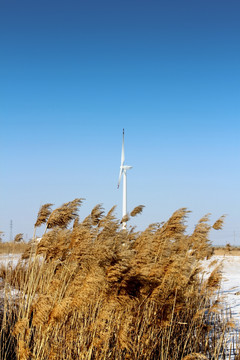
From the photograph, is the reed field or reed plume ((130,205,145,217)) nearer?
the reed field

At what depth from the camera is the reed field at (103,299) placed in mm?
4035

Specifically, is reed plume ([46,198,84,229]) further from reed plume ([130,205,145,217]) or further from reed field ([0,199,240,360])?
reed plume ([130,205,145,217])

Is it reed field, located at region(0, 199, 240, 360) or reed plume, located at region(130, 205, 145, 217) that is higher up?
reed plume, located at region(130, 205, 145, 217)

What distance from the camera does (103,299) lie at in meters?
5.46

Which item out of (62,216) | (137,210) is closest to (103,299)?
(62,216)

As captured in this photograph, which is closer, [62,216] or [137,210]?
[62,216]

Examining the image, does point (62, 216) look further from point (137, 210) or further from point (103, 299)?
point (137, 210)

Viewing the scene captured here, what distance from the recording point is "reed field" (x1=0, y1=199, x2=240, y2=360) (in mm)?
4035

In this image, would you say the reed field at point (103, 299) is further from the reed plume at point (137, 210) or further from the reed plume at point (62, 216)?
the reed plume at point (137, 210)

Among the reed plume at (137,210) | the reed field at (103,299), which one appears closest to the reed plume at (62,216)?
the reed field at (103,299)

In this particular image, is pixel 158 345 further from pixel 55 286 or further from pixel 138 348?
pixel 55 286

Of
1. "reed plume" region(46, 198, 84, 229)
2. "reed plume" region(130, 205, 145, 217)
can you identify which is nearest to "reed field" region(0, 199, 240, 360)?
"reed plume" region(46, 198, 84, 229)

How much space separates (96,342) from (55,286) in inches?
58.3

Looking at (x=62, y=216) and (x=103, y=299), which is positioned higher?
(x=62, y=216)
